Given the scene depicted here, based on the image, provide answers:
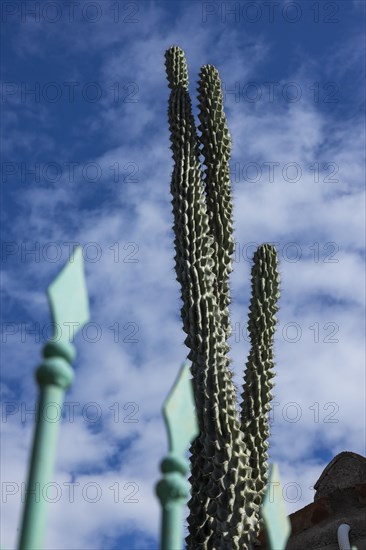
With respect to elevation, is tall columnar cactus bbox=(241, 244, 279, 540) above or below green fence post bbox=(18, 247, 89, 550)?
above

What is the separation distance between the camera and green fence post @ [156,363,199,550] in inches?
61.4

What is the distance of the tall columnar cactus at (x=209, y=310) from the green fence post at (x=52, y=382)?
5.90 m

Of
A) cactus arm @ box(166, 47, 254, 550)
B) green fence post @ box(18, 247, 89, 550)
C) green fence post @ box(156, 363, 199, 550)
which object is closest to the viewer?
green fence post @ box(18, 247, 89, 550)

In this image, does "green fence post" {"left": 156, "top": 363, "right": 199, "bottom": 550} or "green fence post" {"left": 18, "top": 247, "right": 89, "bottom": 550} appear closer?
"green fence post" {"left": 18, "top": 247, "right": 89, "bottom": 550}

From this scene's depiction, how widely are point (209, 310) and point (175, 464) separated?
640cm

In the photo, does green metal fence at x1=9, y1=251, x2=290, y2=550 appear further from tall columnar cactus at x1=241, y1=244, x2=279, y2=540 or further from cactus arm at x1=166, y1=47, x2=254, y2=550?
tall columnar cactus at x1=241, y1=244, x2=279, y2=540

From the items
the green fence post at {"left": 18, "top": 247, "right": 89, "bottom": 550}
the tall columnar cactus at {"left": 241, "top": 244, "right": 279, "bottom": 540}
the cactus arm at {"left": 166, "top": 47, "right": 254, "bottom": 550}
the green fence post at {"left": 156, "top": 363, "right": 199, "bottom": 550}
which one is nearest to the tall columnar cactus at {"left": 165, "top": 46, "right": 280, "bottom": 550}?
the cactus arm at {"left": 166, "top": 47, "right": 254, "bottom": 550}

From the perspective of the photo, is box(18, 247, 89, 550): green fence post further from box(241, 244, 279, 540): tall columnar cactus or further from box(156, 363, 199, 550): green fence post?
box(241, 244, 279, 540): tall columnar cactus

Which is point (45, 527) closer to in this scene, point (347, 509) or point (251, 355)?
point (347, 509)

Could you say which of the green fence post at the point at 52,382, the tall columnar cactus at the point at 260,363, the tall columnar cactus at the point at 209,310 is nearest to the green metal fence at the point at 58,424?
the green fence post at the point at 52,382

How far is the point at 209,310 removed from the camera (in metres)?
7.99

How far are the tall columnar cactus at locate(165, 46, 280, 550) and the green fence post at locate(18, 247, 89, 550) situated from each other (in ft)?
19.4

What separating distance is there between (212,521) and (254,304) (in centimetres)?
263

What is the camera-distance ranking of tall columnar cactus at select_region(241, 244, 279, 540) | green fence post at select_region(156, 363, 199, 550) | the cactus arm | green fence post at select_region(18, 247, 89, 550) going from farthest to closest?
tall columnar cactus at select_region(241, 244, 279, 540) < the cactus arm < green fence post at select_region(156, 363, 199, 550) < green fence post at select_region(18, 247, 89, 550)
